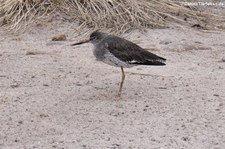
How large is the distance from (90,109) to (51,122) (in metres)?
0.51

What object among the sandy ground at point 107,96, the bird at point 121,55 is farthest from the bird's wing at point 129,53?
the sandy ground at point 107,96

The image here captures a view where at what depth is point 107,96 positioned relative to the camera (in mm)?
6234

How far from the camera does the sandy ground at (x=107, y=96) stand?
5.03m

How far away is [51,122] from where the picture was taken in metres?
5.35

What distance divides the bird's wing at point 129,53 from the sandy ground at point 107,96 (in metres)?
0.34

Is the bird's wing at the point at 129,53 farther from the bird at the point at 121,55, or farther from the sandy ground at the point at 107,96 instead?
the sandy ground at the point at 107,96

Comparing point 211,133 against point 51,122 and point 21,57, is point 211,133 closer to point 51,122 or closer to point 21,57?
point 51,122

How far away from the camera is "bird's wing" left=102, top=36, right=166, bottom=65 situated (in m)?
6.13

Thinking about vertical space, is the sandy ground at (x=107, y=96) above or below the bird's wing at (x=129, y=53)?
below

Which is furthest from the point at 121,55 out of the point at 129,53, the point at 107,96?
the point at 107,96

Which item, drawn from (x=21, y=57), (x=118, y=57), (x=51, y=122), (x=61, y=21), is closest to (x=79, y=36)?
(x=61, y=21)

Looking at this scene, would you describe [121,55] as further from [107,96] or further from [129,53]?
[107,96]

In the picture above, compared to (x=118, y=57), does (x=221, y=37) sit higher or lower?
lower

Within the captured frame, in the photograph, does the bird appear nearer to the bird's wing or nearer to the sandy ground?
the bird's wing
